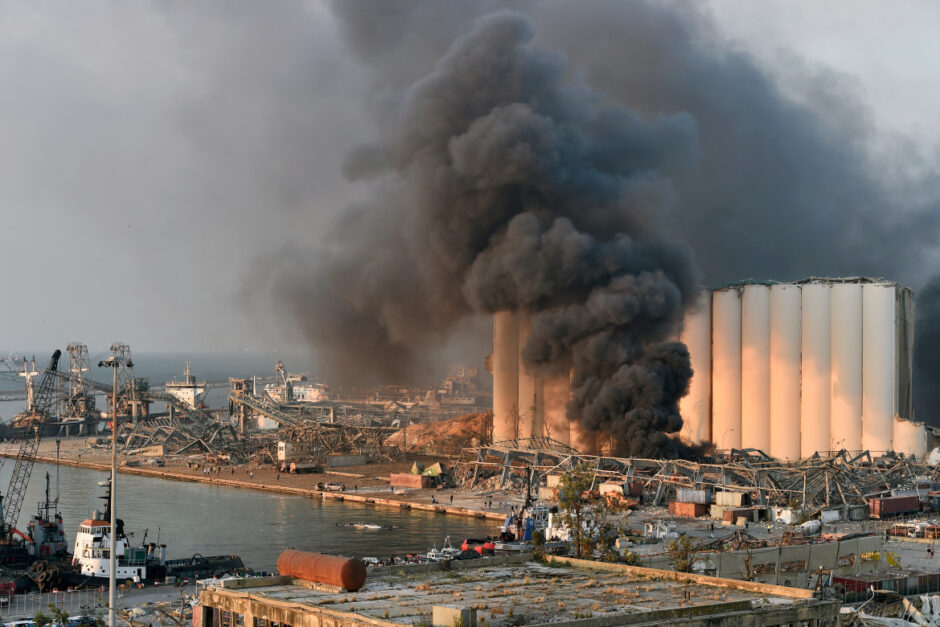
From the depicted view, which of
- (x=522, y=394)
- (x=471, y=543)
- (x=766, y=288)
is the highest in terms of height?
(x=766, y=288)

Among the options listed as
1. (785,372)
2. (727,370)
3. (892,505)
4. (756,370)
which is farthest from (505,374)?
(892,505)

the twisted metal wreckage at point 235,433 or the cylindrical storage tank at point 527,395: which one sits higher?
the cylindrical storage tank at point 527,395

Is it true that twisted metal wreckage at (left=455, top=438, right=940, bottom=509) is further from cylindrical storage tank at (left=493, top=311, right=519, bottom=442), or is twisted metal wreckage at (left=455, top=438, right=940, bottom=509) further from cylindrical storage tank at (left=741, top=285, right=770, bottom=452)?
cylindrical storage tank at (left=493, top=311, right=519, bottom=442)

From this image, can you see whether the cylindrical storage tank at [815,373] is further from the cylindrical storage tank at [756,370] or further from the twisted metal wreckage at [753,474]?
the twisted metal wreckage at [753,474]

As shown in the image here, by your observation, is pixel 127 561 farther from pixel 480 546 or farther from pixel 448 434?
pixel 448 434

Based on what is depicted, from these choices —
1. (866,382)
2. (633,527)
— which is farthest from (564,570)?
(866,382)

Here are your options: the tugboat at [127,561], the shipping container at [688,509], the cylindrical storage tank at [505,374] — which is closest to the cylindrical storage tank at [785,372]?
the cylindrical storage tank at [505,374]

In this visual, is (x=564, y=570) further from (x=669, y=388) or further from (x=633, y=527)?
(x=669, y=388)
